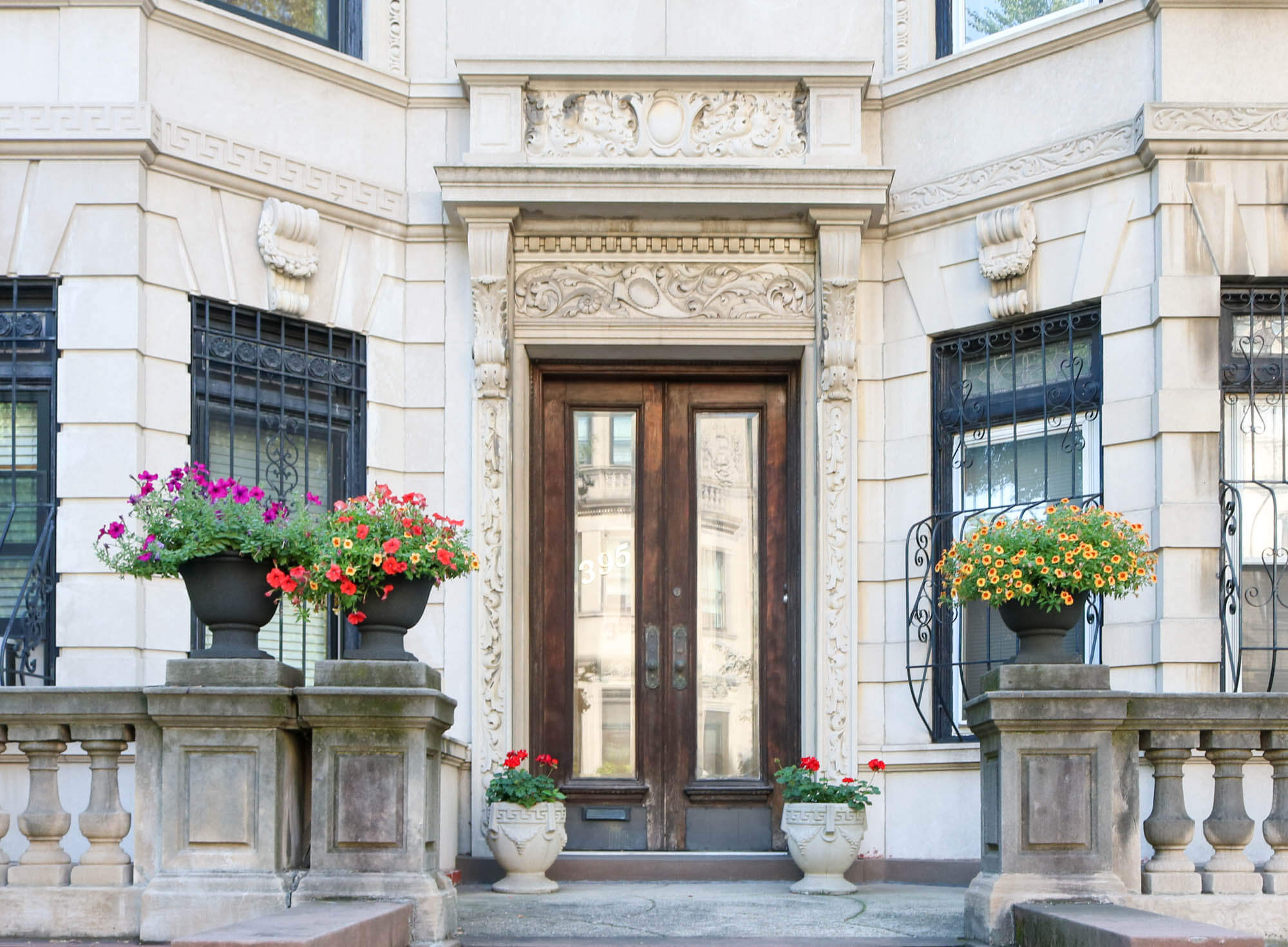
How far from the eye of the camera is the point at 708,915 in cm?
827

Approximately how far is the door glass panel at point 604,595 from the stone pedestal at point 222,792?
3829 mm

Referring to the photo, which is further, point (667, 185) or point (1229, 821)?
point (667, 185)

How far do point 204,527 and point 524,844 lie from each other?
318 centimetres

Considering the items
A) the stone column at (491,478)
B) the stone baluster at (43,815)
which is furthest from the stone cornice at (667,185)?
the stone baluster at (43,815)

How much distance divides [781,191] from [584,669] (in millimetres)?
3155

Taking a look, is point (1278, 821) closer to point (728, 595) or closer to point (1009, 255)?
point (1009, 255)

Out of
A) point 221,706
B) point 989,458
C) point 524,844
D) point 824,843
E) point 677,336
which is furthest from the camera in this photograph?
point 677,336

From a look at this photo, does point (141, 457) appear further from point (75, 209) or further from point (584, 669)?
point (584, 669)

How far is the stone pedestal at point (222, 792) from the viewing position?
7.02 metres

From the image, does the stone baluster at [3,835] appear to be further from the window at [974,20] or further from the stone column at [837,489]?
the window at [974,20]

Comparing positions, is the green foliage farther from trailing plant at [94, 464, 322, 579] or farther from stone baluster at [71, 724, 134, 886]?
stone baluster at [71, 724, 134, 886]

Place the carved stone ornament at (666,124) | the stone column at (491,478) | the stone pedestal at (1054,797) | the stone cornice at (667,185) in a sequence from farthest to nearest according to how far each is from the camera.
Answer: the carved stone ornament at (666,124)
the stone cornice at (667,185)
the stone column at (491,478)
the stone pedestal at (1054,797)

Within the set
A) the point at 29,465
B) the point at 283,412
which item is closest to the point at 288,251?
the point at 283,412

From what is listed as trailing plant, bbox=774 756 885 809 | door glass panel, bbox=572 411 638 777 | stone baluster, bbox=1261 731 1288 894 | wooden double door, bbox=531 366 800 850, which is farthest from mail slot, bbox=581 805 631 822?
stone baluster, bbox=1261 731 1288 894
